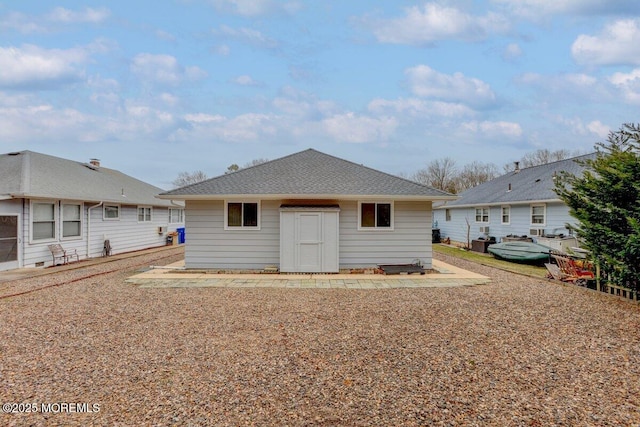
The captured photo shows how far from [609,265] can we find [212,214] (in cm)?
1053

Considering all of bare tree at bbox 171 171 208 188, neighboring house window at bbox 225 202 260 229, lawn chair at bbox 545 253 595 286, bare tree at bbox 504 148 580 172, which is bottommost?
lawn chair at bbox 545 253 595 286

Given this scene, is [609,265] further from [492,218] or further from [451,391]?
[492,218]

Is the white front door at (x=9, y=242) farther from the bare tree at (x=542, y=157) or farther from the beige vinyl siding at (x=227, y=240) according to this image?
the bare tree at (x=542, y=157)

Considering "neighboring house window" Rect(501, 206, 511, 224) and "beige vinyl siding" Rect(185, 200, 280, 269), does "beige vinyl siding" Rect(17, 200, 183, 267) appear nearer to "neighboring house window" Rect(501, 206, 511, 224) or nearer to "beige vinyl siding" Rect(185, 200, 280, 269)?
"beige vinyl siding" Rect(185, 200, 280, 269)

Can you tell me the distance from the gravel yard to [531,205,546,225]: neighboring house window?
8738 mm

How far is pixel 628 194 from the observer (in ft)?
22.9

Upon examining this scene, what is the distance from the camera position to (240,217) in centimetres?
1052

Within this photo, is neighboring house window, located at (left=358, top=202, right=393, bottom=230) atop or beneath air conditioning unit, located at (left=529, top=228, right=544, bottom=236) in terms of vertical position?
atop

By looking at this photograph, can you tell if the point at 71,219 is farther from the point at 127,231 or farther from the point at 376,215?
the point at 376,215

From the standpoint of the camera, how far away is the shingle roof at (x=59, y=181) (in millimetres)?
10944

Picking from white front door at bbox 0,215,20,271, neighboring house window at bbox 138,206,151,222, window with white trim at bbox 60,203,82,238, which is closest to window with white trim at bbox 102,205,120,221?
window with white trim at bbox 60,203,82,238

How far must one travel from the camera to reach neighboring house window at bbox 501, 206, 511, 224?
17.3 m

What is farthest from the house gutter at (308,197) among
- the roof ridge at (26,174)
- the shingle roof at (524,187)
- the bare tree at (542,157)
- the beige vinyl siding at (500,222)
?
the bare tree at (542,157)

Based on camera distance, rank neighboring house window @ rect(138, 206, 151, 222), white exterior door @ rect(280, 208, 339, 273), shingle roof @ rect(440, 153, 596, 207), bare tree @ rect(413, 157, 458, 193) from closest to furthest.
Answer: white exterior door @ rect(280, 208, 339, 273)
shingle roof @ rect(440, 153, 596, 207)
neighboring house window @ rect(138, 206, 151, 222)
bare tree @ rect(413, 157, 458, 193)
